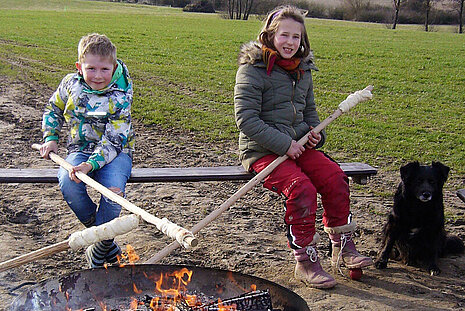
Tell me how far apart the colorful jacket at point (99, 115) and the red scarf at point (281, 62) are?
3.25 feet

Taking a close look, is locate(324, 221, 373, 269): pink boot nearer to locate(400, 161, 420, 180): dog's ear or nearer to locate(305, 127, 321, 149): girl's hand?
locate(400, 161, 420, 180): dog's ear

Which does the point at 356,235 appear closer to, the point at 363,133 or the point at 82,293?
the point at 82,293

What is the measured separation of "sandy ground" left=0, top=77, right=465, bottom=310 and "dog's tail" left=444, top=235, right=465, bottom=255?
78mm

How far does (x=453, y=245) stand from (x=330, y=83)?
7.95 meters

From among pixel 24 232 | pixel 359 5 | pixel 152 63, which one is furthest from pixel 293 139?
pixel 359 5

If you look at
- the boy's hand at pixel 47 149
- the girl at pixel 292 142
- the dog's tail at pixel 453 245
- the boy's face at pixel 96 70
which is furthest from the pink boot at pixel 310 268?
the boy's hand at pixel 47 149

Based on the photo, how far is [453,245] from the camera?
4.53 meters

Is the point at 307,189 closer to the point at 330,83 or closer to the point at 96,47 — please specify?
the point at 96,47

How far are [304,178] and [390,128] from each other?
4.80 meters

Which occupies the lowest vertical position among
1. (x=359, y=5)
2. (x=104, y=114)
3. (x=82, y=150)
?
(x=82, y=150)

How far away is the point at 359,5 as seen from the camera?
160 feet

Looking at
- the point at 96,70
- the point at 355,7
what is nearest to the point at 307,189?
the point at 96,70

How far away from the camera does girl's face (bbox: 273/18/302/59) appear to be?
162 inches

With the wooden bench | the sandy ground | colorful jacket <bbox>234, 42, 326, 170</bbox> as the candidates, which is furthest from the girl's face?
the sandy ground
